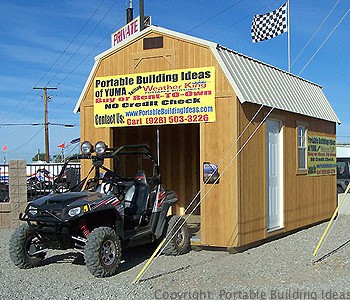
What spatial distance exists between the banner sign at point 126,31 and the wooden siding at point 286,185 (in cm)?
864

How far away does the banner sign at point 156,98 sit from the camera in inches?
397

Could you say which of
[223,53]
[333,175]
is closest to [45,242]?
[223,53]

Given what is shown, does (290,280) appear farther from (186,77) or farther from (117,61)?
(117,61)

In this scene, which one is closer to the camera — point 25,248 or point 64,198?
point 64,198

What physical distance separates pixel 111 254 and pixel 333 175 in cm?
882

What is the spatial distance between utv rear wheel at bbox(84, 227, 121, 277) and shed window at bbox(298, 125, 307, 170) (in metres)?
5.91

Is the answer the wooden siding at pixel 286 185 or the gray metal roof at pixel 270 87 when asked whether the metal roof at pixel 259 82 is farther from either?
the wooden siding at pixel 286 185

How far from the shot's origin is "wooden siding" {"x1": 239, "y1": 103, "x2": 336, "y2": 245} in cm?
1002

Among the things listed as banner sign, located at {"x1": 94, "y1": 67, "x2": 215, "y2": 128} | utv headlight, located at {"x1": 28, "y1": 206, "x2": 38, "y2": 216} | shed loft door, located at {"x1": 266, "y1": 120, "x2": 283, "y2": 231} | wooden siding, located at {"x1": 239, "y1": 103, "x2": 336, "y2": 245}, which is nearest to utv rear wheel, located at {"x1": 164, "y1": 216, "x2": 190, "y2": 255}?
wooden siding, located at {"x1": 239, "y1": 103, "x2": 336, "y2": 245}

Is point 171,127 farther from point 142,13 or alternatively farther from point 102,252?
point 142,13

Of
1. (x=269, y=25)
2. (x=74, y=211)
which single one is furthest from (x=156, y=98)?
(x=269, y=25)

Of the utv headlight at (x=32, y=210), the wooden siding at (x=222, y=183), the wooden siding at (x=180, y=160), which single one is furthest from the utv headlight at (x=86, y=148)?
the wooden siding at (x=180, y=160)

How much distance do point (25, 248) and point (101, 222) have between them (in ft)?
4.18

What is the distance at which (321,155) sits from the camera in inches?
560
